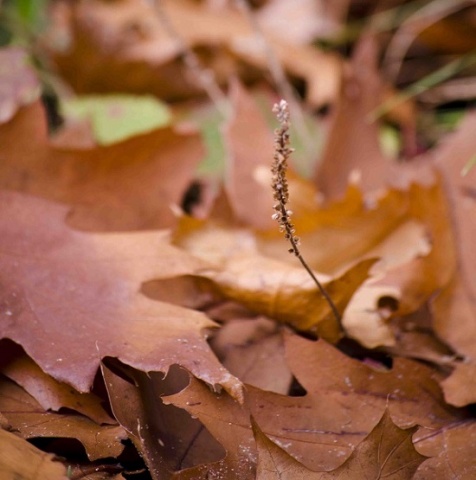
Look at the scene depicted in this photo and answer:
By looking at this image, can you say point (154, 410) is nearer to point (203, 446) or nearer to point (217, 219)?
point (203, 446)

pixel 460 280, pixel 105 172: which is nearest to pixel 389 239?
pixel 460 280

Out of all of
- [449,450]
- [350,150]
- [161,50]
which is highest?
[161,50]

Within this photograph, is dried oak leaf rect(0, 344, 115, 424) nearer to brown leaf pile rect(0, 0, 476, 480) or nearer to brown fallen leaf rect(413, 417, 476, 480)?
brown leaf pile rect(0, 0, 476, 480)

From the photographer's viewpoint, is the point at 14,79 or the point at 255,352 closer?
the point at 255,352

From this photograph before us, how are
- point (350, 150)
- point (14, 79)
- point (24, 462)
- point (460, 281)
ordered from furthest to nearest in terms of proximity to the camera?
point (350, 150), point (14, 79), point (460, 281), point (24, 462)

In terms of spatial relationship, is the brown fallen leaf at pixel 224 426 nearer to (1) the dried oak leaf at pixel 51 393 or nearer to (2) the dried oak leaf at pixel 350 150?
(1) the dried oak leaf at pixel 51 393

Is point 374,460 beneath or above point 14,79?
beneath

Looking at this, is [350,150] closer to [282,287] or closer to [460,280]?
[460,280]

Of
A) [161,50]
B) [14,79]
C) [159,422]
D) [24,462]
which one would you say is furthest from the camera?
[161,50]
